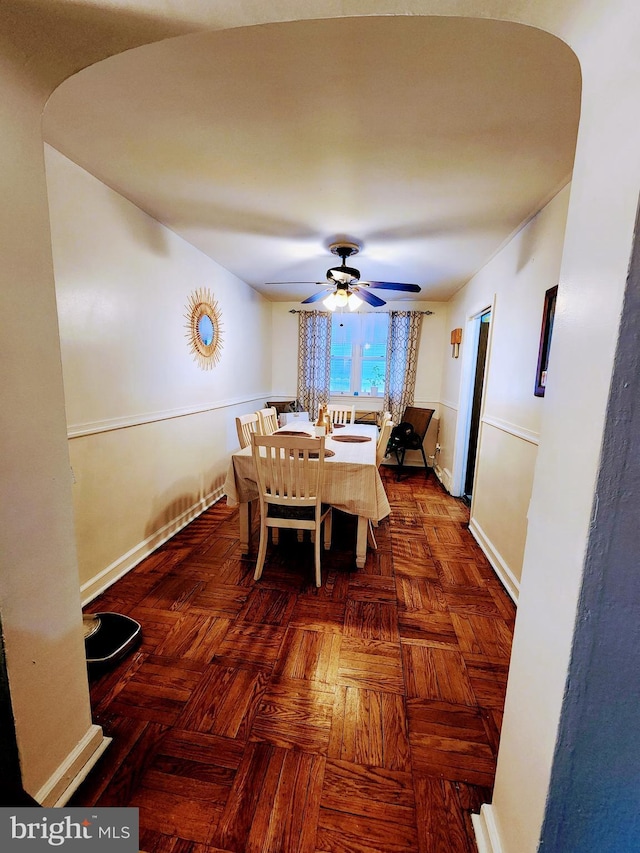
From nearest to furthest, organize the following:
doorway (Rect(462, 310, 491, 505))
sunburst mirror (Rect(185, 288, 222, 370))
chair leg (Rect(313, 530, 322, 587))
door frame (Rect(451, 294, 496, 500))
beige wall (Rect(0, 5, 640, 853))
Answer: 1. beige wall (Rect(0, 5, 640, 853))
2. chair leg (Rect(313, 530, 322, 587))
3. sunburst mirror (Rect(185, 288, 222, 370))
4. door frame (Rect(451, 294, 496, 500))
5. doorway (Rect(462, 310, 491, 505))

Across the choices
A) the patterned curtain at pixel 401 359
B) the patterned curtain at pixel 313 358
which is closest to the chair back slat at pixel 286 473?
the patterned curtain at pixel 313 358

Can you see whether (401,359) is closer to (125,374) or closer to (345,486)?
(345,486)

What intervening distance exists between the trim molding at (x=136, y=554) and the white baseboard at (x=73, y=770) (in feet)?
2.94

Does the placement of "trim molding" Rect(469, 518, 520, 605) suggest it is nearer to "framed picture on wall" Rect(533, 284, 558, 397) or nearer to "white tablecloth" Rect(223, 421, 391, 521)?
"white tablecloth" Rect(223, 421, 391, 521)

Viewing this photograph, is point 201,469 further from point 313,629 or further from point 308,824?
point 308,824

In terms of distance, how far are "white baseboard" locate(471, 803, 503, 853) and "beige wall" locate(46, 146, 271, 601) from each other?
2.01 metres

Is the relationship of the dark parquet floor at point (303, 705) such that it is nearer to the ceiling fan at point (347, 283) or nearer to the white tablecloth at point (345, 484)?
the white tablecloth at point (345, 484)

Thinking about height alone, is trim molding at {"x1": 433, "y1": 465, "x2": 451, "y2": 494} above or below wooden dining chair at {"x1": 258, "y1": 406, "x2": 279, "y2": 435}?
below

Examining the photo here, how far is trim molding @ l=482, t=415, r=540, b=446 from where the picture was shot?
1.98 metres

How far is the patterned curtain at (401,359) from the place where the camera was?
4812mm

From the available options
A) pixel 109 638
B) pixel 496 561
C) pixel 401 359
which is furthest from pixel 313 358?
pixel 109 638

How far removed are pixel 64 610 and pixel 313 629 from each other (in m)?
1.16

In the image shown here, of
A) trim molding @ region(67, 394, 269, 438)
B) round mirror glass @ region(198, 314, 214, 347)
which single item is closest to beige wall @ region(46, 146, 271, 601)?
trim molding @ region(67, 394, 269, 438)

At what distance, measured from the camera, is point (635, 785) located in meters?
0.68
